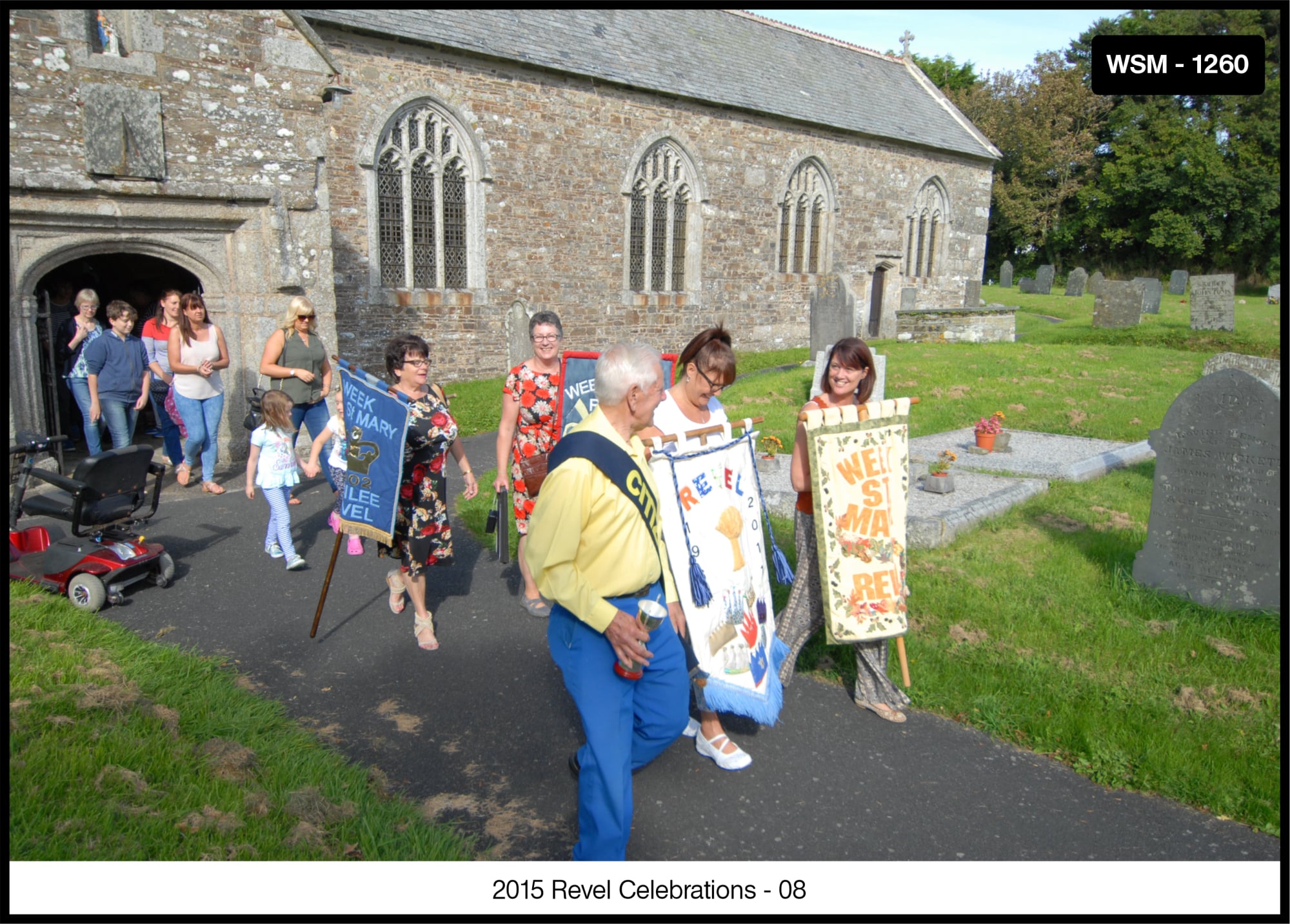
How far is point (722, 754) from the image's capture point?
4.10m

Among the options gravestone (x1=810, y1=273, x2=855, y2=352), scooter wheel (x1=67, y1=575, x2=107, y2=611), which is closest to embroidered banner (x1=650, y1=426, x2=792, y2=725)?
scooter wheel (x1=67, y1=575, x2=107, y2=611)

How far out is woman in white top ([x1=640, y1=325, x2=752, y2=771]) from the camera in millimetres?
4125

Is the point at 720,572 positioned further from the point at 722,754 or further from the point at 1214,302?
the point at 1214,302

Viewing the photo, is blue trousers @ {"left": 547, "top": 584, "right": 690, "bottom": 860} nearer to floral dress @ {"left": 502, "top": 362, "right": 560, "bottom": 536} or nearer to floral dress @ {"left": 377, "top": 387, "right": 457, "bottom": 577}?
floral dress @ {"left": 377, "top": 387, "right": 457, "bottom": 577}

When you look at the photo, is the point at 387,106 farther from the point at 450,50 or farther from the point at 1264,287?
the point at 1264,287

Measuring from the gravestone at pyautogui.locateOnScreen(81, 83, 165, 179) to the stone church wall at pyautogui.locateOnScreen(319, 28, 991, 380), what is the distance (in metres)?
6.01

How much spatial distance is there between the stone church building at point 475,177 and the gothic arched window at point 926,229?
86 millimetres

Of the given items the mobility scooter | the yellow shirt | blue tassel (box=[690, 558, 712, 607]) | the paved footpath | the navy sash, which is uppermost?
the navy sash

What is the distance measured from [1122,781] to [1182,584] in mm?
2276

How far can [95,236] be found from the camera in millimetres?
8820

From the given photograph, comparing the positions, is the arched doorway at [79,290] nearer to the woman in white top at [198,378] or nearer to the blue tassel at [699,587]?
the woman in white top at [198,378]

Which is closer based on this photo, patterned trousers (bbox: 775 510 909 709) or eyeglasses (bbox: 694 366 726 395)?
eyeglasses (bbox: 694 366 726 395)

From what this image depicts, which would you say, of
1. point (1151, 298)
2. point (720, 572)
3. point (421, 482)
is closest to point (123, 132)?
point (421, 482)

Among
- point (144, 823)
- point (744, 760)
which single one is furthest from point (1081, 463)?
point (144, 823)
